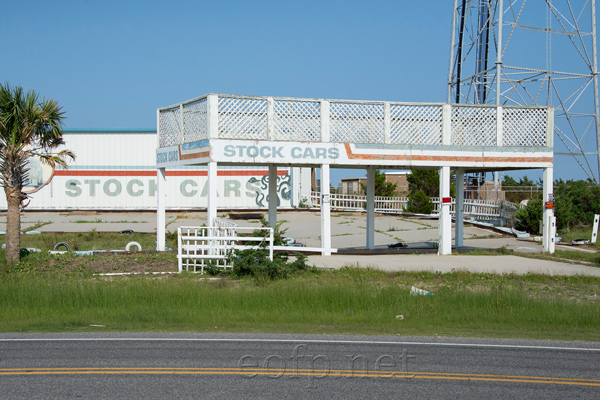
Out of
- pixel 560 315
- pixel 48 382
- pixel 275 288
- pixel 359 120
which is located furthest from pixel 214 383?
pixel 359 120

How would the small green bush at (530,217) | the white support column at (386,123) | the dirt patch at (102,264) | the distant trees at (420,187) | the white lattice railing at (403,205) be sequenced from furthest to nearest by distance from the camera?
the distant trees at (420,187) → the white lattice railing at (403,205) → the small green bush at (530,217) → the white support column at (386,123) → the dirt patch at (102,264)

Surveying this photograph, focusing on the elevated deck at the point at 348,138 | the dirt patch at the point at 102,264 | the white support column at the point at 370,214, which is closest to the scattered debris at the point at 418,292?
the elevated deck at the point at 348,138

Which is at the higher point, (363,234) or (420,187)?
(420,187)

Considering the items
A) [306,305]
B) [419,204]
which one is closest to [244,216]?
[419,204]

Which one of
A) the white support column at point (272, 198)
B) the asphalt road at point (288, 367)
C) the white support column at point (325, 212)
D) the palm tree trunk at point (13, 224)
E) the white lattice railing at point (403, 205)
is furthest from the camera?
the white lattice railing at point (403, 205)

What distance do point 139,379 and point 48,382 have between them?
3.32 feet

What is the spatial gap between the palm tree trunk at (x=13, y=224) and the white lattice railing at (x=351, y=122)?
528cm

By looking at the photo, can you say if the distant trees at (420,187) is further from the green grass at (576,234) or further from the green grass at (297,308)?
the green grass at (297,308)

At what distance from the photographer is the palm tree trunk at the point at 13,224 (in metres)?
16.0

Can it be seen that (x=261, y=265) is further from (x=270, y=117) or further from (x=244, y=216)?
(x=244, y=216)

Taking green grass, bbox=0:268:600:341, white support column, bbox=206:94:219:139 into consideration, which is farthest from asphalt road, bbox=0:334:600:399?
white support column, bbox=206:94:219:139

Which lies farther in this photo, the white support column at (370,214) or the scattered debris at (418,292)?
the white support column at (370,214)

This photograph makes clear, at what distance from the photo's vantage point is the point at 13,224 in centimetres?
A: 1614

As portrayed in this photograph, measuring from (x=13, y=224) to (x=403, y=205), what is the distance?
32.9 meters
